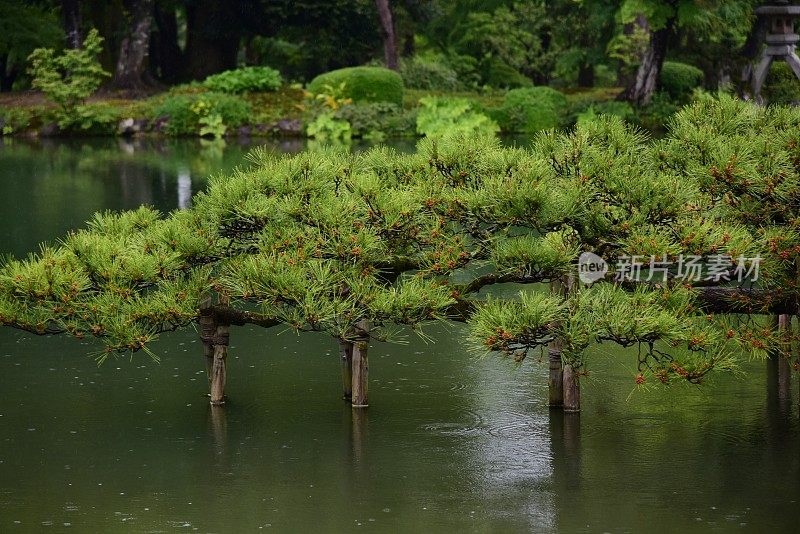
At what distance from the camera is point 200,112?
27594 mm

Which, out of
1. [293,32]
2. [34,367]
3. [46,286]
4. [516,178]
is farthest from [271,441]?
[293,32]

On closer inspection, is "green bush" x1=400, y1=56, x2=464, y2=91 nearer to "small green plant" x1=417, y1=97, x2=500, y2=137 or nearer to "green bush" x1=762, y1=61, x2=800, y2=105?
"small green plant" x1=417, y1=97, x2=500, y2=137

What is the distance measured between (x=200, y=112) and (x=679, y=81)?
9.75 metres

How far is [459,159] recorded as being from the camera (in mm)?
6941

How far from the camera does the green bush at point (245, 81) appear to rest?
2856 cm

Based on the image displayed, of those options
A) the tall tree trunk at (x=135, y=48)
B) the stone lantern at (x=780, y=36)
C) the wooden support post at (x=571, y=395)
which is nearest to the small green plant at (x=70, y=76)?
the tall tree trunk at (x=135, y=48)

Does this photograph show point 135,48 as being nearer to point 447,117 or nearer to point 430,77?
point 430,77

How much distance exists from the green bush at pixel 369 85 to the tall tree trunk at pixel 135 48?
436 centimetres

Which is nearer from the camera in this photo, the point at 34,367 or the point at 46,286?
the point at 46,286

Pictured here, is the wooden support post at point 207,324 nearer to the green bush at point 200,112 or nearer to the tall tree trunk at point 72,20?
the green bush at point 200,112

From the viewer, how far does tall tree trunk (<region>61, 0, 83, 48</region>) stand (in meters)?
29.5

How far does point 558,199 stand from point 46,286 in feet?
8.28

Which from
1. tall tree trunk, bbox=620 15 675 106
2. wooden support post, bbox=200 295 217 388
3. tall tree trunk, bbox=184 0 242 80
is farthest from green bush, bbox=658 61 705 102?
wooden support post, bbox=200 295 217 388

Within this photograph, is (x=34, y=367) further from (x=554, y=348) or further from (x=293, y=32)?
(x=293, y=32)
